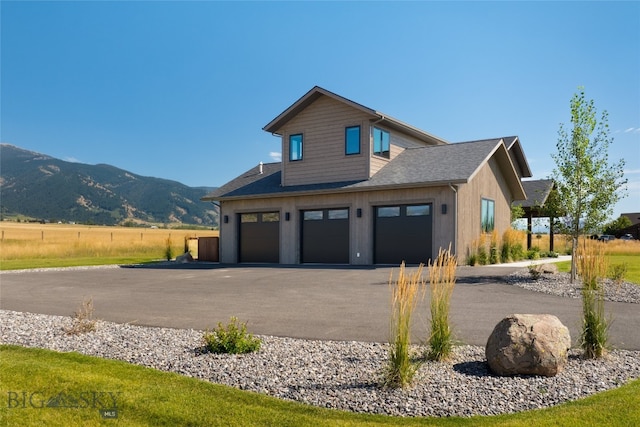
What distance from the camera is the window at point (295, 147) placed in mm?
22220

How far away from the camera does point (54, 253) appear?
26609mm

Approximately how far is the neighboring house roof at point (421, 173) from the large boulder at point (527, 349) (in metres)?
12.4

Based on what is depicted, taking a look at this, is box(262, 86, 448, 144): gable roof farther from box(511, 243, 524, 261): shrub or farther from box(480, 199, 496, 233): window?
box(511, 243, 524, 261): shrub

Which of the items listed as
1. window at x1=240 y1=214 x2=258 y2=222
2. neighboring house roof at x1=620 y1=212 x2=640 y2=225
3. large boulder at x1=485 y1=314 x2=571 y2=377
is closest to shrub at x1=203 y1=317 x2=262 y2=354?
large boulder at x1=485 y1=314 x2=571 y2=377

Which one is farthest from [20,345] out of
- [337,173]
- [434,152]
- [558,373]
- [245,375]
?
[434,152]

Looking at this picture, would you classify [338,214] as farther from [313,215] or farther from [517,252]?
[517,252]

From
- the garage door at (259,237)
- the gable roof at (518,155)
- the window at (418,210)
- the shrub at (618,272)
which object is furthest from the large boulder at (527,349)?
the gable roof at (518,155)

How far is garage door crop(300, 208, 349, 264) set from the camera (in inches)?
802

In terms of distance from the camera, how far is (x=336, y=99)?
20.7m

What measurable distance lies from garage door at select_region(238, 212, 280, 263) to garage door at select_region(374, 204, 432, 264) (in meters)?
5.10

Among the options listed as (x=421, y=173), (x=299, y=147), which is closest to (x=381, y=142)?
(x=421, y=173)

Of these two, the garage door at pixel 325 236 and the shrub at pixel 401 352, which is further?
the garage door at pixel 325 236

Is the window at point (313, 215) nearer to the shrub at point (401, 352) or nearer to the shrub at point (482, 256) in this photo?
the shrub at point (482, 256)

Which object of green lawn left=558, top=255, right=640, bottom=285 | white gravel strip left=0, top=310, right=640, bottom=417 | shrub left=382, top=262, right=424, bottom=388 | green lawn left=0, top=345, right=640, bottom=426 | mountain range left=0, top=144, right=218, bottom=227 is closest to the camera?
green lawn left=0, top=345, right=640, bottom=426
